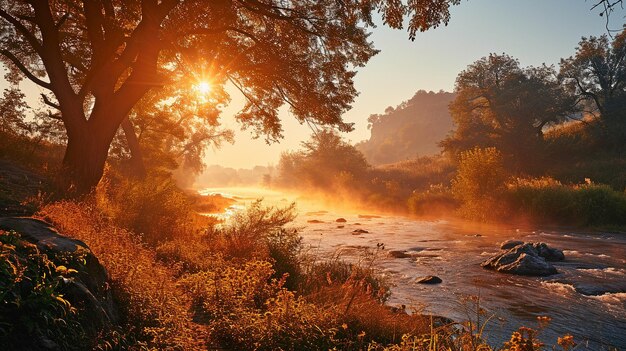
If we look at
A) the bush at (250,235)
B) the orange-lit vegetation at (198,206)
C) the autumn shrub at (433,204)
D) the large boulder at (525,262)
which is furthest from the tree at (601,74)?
the bush at (250,235)

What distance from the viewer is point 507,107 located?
1793 inches

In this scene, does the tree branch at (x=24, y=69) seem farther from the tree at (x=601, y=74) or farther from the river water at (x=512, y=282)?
the tree at (x=601, y=74)

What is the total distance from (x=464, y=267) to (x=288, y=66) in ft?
30.4

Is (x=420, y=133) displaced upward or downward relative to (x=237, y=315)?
upward

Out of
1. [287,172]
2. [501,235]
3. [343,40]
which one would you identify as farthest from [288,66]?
[287,172]

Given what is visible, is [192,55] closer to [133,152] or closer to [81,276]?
[81,276]

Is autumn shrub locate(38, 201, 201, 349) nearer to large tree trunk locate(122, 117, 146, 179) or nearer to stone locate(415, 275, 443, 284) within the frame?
stone locate(415, 275, 443, 284)

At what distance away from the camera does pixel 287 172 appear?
109 m

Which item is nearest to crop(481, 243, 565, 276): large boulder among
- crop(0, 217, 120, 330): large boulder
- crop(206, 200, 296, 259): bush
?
crop(206, 200, 296, 259): bush

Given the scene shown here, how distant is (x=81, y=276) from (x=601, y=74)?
55664 mm

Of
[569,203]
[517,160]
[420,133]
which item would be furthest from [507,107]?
[420,133]

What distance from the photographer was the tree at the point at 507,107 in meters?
42.1

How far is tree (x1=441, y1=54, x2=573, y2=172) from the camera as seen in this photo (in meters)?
42.1

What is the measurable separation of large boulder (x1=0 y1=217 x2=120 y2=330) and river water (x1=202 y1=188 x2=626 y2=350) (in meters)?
3.68
